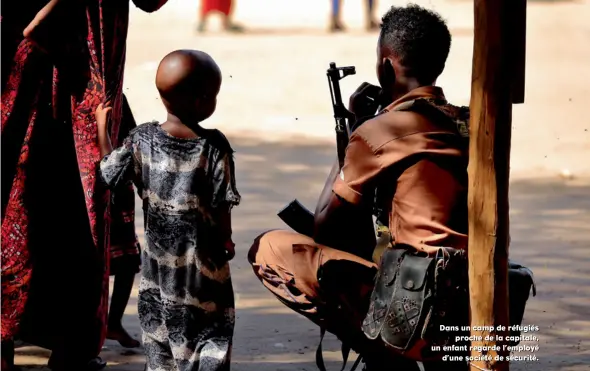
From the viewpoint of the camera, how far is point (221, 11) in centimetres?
1828

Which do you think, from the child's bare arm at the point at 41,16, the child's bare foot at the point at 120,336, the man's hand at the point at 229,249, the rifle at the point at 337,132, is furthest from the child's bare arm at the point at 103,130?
the child's bare foot at the point at 120,336

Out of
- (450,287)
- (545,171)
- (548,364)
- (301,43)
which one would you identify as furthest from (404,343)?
(301,43)

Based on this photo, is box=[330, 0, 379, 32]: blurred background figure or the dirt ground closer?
the dirt ground

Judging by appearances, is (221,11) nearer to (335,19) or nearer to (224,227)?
(335,19)

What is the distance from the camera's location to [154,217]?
371 cm

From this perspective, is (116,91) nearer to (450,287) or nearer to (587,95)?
(450,287)

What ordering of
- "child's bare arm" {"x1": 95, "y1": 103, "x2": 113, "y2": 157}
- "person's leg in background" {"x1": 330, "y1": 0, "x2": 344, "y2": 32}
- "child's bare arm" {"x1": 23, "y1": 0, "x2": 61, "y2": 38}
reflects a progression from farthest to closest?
"person's leg in background" {"x1": 330, "y1": 0, "x2": 344, "y2": 32} < "child's bare arm" {"x1": 23, "y1": 0, "x2": 61, "y2": 38} < "child's bare arm" {"x1": 95, "y1": 103, "x2": 113, "y2": 157}

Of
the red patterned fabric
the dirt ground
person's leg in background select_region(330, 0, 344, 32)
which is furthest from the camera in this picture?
person's leg in background select_region(330, 0, 344, 32)

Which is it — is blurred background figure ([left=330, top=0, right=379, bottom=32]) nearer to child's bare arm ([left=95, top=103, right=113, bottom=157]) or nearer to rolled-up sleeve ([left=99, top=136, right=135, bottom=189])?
child's bare arm ([left=95, top=103, right=113, bottom=157])

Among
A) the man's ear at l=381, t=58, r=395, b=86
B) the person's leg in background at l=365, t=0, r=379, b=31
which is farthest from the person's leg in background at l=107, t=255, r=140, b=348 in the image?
the person's leg in background at l=365, t=0, r=379, b=31

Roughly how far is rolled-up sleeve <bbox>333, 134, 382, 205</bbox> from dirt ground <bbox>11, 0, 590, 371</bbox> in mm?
1238

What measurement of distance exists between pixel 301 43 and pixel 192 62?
13.0m

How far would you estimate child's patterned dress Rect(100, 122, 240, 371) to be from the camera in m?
3.65

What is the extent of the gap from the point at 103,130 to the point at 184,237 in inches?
19.8
